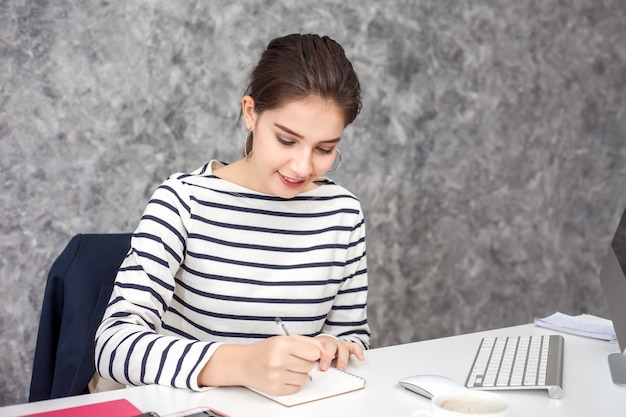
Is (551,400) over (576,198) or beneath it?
beneath

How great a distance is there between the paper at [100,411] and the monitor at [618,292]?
75 cm

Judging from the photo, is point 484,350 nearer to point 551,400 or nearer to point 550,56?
point 551,400

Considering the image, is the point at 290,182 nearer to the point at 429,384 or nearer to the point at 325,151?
the point at 325,151

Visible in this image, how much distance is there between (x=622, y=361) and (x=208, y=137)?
144 cm

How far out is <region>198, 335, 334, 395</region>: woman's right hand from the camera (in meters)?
1.00

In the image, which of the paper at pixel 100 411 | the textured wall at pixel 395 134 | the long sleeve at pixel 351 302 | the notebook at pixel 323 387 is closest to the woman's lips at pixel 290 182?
the long sleeve at pixel 351 302

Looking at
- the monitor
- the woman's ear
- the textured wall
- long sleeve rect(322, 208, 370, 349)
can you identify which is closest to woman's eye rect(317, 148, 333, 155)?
the woman's ear

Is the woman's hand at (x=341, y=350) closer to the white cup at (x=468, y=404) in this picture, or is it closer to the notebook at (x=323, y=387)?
the notebook at (x=323, y=387)

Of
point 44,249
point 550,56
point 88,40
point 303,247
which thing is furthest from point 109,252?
point 550,56

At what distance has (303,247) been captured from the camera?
57.3 inches

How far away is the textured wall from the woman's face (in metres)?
0.97

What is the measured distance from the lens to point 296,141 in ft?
4.20

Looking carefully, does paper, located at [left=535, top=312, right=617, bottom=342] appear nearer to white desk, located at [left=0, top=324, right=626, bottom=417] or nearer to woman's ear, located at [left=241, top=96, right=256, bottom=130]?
white desk, located at [left=0, top=324, right=626, bottom=417]

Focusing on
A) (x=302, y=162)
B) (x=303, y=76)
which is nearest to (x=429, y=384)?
(x=302, y=162)
